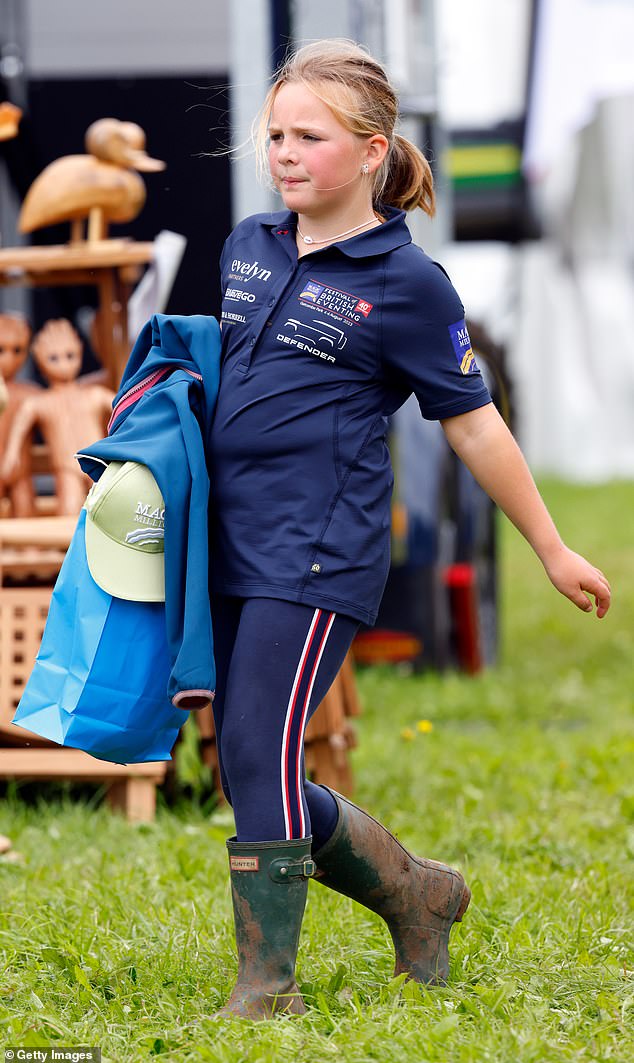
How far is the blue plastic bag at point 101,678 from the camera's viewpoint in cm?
239

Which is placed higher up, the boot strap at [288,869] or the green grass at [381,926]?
the boot strap at [288,869]

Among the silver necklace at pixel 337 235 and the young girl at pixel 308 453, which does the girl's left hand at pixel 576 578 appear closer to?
the young girl at pixel 308 453

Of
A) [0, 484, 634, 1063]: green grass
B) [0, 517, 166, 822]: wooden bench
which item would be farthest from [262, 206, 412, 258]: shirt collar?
[0, 517, 166, 822]: wooden bench

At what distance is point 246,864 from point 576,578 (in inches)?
28.5

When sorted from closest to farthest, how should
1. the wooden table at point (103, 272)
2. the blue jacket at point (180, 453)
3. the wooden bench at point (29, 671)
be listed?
the blue jacket at point (180, 453) → the wooden bench at point (29, 671) → the wooden table at point (103, 272)

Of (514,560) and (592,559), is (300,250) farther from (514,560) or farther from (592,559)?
(514,560)

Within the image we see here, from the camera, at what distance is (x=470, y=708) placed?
617 centimetres

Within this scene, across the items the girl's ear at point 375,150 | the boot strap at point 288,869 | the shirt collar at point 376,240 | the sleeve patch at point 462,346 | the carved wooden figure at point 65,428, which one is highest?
the girl's ear at point 375,150

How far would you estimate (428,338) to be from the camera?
95.1 inches

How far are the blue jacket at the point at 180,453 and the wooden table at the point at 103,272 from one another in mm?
1935

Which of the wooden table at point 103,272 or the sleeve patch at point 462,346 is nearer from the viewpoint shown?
the sleeve patch at point 462,346

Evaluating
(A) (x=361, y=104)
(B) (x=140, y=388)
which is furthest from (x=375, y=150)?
(B) (x=140, y=388)

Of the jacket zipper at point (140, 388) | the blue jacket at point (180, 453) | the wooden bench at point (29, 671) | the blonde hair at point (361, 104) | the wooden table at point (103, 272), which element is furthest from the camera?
the wooden table at point (103, 272)

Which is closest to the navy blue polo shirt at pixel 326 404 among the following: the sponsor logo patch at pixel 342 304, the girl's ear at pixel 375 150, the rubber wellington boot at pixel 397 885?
the sponsor logo patch at pixel 342 304
